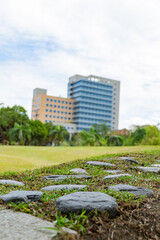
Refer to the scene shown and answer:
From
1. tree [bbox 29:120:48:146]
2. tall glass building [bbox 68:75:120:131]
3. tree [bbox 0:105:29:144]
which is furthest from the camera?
tall glass building [bbox 68:75:120:131]

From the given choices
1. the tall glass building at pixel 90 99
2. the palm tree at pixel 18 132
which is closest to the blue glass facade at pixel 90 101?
the tall glass building at pixel 90 99

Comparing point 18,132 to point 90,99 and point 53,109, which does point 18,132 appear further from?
point 90,99

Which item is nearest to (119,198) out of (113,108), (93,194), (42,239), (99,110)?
(93,194)

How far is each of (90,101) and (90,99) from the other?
2.82ft

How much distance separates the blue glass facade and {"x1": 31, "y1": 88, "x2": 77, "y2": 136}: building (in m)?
2.75

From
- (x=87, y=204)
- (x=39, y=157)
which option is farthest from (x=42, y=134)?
(x=87, y=204)

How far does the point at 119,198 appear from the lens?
136 inches

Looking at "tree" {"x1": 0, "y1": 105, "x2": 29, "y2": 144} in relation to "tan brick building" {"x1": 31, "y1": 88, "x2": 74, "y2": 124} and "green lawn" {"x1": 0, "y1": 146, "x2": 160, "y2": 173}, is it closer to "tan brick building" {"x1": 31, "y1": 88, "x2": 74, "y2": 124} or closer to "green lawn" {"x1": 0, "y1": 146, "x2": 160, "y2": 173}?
"green lawn" {"x1": 0, "y1": 146, "x2": 160, "y2": 173}

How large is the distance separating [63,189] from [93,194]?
2.90 feet

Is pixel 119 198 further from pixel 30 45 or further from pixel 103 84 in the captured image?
pixel 103 84

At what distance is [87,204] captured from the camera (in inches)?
117

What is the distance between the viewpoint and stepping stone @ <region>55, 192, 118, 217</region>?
293cm

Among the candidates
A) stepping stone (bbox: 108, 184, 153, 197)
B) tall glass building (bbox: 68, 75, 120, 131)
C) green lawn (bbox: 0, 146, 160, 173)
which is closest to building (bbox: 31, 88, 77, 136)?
tall glass building (bbox: 68, 75, 120, 131)

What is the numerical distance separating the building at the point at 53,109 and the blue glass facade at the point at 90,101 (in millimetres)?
2747
